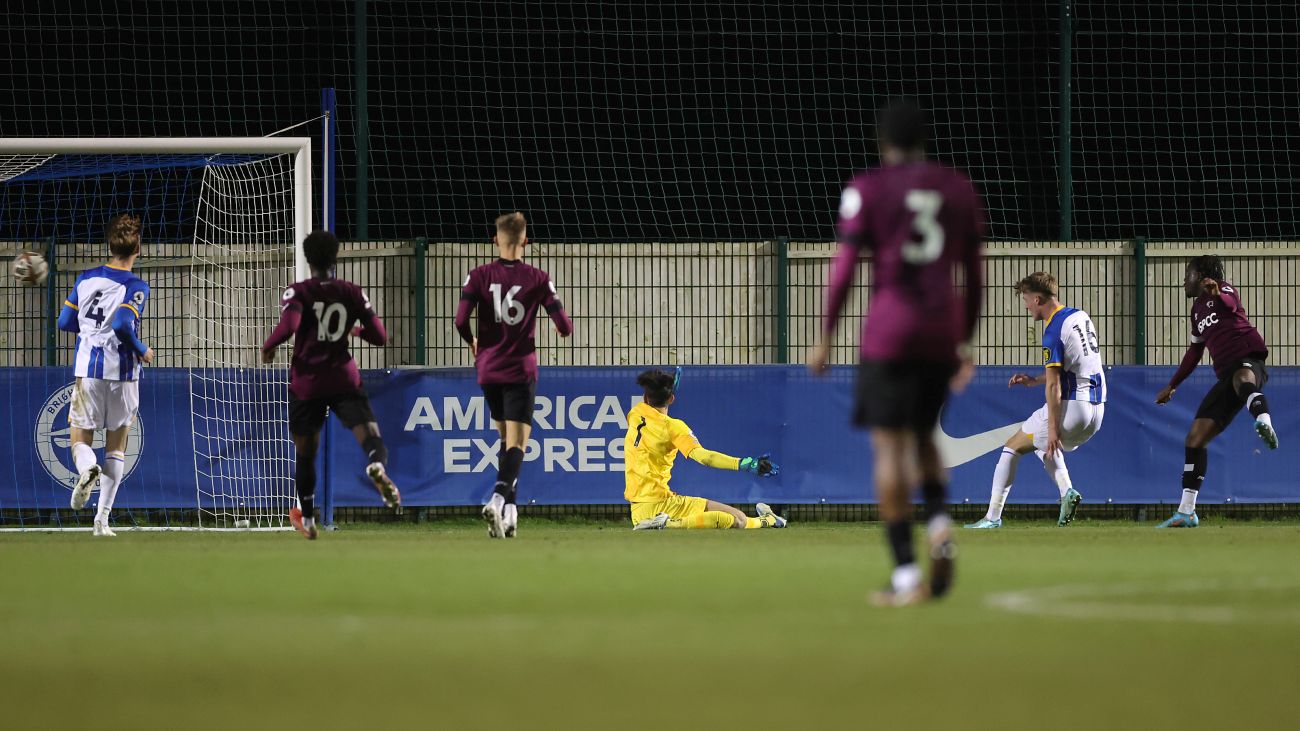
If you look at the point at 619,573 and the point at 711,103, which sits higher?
the point at 711,103

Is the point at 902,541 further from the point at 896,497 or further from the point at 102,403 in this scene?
the point at 102,403

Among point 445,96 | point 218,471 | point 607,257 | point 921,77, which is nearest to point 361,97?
point 607,257

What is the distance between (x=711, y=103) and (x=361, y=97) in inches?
223

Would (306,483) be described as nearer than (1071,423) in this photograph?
Yes

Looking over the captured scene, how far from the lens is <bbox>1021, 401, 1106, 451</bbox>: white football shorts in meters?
12.4

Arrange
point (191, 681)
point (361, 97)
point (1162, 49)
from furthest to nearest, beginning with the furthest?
point (1162, 49) → point (361, 97) → point (191, 681)

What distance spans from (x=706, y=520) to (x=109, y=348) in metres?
4.66

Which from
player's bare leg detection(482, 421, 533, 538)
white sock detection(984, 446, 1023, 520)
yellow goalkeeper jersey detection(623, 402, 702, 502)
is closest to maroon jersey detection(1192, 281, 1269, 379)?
white sock detection(984, 446, 1023, 520)

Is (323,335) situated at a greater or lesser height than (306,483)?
greater

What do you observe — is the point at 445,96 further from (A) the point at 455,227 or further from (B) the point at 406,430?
(B) the point at 406,430

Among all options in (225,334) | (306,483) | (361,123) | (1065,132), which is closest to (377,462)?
(306,483)

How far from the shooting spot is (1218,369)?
12.7 meters

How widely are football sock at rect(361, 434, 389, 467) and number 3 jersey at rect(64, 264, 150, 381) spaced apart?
2.13m

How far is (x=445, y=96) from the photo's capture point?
65.8 ft
